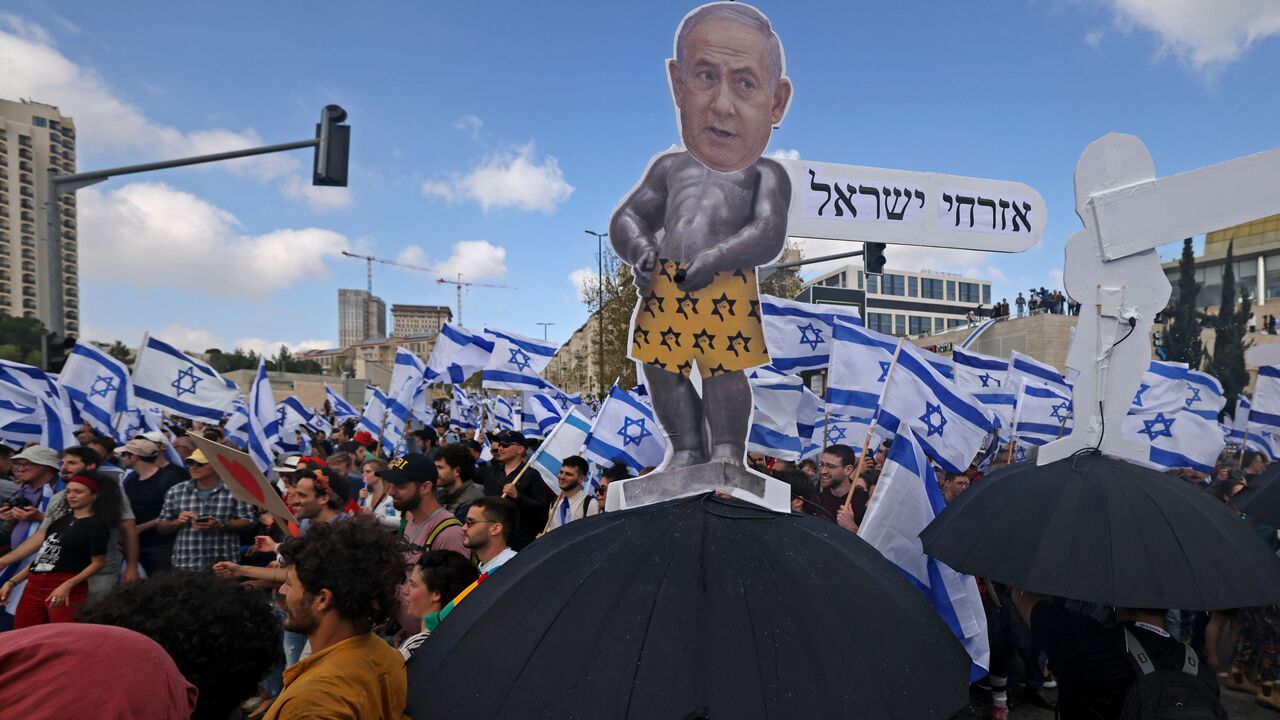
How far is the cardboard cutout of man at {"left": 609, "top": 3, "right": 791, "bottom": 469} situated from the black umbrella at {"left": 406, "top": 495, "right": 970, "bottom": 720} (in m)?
1.36

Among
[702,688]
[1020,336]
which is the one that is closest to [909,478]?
[702,688]

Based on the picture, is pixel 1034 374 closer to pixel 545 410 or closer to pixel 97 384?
pixel 545 410

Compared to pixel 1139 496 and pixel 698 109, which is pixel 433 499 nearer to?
pixel 698 109

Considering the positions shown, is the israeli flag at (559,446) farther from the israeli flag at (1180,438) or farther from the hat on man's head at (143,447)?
the israeli flag at (1180,438)

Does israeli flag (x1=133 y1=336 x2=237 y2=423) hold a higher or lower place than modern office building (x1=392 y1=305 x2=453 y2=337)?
lower

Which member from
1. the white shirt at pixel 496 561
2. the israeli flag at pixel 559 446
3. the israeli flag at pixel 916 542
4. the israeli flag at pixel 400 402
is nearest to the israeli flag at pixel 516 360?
the israeli flag at pixel 400 402

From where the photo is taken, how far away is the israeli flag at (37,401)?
931cm

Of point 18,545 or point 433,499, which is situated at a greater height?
point 433,499

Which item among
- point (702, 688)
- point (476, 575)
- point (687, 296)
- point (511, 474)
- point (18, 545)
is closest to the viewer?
point (702, 688)

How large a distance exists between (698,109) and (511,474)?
5069mm

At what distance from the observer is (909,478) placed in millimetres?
3924

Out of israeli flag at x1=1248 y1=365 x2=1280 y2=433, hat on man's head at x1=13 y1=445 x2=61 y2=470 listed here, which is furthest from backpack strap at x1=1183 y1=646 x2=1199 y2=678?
hat on man's head at x1=13 y1=445 x2=61 y2=470

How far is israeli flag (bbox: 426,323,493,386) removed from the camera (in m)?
11.9

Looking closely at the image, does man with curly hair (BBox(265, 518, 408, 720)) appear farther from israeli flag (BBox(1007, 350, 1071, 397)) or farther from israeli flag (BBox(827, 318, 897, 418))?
israeli flag (BBox(1007, 350, 1071, 397))
